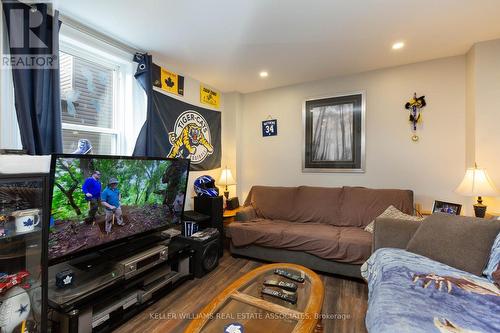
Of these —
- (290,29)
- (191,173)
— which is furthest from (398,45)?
(191,173)

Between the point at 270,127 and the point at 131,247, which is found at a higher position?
the point at 270,127

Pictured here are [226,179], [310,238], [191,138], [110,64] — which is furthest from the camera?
[226,179]

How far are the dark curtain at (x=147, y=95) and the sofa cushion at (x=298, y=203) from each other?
1.68 m

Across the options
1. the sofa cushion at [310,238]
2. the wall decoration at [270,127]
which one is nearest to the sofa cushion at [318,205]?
the sofa cushion at [310,238]

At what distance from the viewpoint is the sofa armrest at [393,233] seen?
1862 millimetres

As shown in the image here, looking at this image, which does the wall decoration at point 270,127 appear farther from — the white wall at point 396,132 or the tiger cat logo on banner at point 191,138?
the tiger cat logo on banner at point 191,138

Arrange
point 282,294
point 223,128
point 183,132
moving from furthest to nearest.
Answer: point 223,128 → point 183,132 → point 282,294

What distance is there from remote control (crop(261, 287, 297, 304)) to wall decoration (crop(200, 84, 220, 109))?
2.67 metres

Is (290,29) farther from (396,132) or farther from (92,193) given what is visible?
(92,193)

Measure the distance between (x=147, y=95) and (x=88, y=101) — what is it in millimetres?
526

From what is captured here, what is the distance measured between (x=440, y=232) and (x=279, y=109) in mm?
2549

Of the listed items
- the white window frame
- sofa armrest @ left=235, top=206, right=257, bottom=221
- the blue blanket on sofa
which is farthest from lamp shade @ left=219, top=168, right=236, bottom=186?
the blue blanket on sofa

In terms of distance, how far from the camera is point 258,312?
1.34 meters

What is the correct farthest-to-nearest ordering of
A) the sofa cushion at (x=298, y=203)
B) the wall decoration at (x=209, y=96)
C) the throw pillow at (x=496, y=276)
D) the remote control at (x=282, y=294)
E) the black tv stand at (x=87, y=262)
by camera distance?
the wall decoration at (x=209, y=96) → the sofa cushion at (x=298, y=203) → the black tv stand at (x=87, y=262) → the remote control at (x=282, y=294) → the throw pillow at (x=496, y=276)
